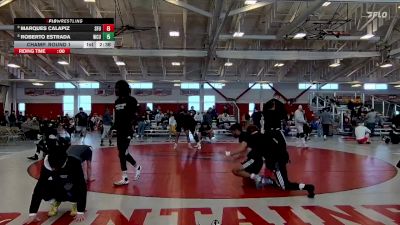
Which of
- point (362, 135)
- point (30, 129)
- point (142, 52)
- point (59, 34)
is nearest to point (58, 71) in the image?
point (142, 52)

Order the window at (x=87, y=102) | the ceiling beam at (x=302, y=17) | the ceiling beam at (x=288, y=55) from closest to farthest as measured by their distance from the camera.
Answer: the ceiling beam at (x=302, y=17) < the ceiling beam at (x=288, y=55) < the window at (x=87, y=102)

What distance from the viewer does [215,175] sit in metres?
6.89

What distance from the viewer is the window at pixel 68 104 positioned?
1358 inches

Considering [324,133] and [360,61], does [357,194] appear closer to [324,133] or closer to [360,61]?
[324,133]

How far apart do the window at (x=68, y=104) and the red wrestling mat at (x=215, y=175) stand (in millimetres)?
26393

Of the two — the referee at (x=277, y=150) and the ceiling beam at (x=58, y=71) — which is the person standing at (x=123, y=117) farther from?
the ceiling beam at (x=58, y=71)

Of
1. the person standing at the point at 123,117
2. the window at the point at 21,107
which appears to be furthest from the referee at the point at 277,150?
the window at the point at 21,107

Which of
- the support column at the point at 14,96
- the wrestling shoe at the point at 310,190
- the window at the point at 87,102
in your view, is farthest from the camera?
the window at the point at 87,102

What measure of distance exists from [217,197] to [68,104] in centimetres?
3222

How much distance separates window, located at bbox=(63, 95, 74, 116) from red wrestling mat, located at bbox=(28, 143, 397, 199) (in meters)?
26.4

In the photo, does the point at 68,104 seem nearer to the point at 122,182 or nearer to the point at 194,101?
the point at 194,101

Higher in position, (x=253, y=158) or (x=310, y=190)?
(x=253, y=158)

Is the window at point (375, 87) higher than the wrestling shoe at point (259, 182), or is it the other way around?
the window at point (375, 87)

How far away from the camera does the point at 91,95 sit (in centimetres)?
3441
